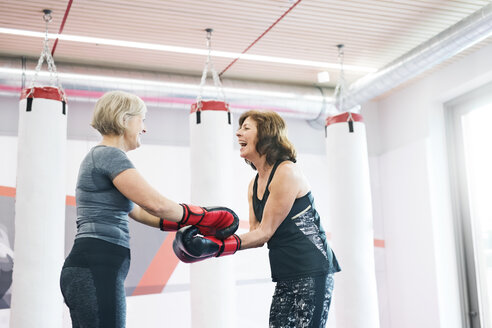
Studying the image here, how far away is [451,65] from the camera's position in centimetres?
540

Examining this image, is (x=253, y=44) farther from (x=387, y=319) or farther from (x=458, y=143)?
(x=387, y=319)

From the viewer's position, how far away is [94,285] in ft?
6.26

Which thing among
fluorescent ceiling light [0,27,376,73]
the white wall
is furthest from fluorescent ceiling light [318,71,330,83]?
the white wall

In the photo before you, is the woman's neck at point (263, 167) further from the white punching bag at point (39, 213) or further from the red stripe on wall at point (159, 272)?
the red stripe on wall at point (159, 272)

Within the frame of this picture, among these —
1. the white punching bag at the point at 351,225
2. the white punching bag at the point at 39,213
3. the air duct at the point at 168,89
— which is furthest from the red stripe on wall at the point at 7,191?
the white punching bag at the point at 351,225

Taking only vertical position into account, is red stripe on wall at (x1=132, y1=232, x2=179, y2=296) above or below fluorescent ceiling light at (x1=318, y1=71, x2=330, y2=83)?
below

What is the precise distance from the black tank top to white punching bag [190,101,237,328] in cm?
175

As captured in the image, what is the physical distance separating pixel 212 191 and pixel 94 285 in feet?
6.99

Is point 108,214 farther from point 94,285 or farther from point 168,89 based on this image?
point 168,89

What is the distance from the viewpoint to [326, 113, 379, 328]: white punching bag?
Result: 4.43m

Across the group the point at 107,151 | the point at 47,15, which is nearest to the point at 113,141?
the point at 107,151

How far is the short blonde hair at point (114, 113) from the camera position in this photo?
2135 mm

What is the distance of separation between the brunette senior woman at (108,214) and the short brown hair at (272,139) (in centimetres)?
43

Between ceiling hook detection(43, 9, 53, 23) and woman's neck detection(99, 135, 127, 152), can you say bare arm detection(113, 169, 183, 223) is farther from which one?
ceiling hook detection(43, 9, 53, 23)
